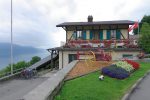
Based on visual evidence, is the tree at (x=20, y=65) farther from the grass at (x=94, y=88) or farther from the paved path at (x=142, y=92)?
the paved path at (x=142, y=92)

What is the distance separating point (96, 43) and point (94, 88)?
76.1ft

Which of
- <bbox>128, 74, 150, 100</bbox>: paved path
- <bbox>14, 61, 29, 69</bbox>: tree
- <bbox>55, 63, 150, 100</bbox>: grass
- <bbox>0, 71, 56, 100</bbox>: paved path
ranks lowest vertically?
<bbox>0, 71, 56, 100</bbox>: paved path

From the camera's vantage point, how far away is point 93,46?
127 ft

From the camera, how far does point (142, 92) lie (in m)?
16.2

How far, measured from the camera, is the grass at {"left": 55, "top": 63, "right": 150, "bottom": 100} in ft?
45.9

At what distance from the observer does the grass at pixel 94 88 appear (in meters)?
14.0

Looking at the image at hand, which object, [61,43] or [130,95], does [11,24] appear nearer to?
[61,43]

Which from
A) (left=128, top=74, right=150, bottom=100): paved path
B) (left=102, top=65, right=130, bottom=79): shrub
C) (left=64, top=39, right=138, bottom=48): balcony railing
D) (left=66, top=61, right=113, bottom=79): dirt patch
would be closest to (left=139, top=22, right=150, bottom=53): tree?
(left=64, top=39, right=138, bottom=48): balcony railing

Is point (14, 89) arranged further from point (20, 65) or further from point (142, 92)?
point (20, 65)

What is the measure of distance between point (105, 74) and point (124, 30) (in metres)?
25.4

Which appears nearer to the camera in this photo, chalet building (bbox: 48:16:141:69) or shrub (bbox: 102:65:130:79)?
shrub (bbox: 102:65:130:79)

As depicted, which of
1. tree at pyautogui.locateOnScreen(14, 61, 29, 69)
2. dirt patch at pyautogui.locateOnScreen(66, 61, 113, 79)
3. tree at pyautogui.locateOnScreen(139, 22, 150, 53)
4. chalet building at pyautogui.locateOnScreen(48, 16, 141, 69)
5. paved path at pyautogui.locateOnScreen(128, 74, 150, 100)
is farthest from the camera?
tree at pyautogui.locateOnScreen(14, 61, 29, 69)

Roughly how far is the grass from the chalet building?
9925 mm

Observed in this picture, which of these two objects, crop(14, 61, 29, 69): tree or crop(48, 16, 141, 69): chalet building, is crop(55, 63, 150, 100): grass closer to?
crop(48, 16, 141, 69): chalet building
